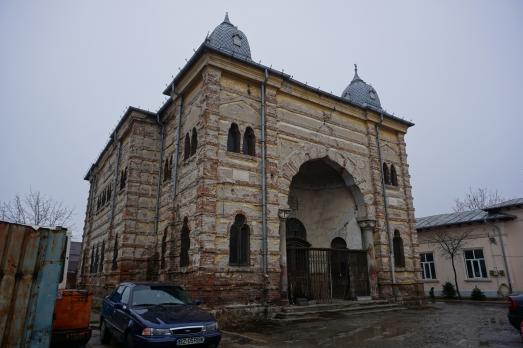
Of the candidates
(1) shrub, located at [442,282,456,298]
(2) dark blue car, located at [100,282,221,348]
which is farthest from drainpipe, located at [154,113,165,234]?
(1) shrub, located at [442,282,456,298]

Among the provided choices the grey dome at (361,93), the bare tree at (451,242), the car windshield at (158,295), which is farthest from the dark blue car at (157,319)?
the bare tree at (451,242)

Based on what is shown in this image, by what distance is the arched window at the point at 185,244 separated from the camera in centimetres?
1272

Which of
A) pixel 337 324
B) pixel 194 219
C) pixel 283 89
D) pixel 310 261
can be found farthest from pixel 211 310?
pixel 283 89

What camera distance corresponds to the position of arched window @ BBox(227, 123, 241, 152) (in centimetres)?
1358

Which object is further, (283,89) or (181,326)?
(283,89)

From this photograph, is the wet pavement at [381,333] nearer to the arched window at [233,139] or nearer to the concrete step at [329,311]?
the concrete step at [329,311]

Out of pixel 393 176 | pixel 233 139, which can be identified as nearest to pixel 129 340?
pixel 233 139

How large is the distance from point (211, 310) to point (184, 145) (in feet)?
22.0

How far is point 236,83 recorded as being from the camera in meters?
14.1

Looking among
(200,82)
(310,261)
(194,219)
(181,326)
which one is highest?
(200,82)

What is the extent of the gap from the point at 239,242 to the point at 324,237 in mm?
7306

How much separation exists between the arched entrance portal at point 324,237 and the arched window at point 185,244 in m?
4.15

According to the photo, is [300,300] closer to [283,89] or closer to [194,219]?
[194,219]

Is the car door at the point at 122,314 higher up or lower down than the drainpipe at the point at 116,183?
lower down
